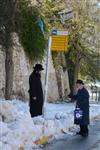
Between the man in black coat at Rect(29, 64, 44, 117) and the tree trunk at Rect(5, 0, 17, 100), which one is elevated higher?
the tree trunk at Rect(5, 0, 17, 100)

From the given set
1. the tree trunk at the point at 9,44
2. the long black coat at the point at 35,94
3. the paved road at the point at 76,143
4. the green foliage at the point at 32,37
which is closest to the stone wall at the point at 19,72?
the green foliage at the point at 32,37

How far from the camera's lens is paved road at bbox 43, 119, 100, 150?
12.1m

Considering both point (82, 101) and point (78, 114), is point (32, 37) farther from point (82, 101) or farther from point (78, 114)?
point (78, 114)

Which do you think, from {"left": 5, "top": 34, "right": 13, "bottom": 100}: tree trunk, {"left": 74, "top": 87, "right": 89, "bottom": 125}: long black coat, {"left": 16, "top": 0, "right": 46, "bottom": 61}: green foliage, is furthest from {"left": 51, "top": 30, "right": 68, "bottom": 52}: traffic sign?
{"left": 16, "top": 0, "right": 46, "bottom": 61}: green foliage

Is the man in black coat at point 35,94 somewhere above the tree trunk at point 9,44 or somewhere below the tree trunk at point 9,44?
below

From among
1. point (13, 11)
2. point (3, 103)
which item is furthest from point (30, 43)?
point (3, 103)

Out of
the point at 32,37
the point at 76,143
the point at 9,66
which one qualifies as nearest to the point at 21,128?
the point at 76,143

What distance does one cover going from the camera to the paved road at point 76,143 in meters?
12.1

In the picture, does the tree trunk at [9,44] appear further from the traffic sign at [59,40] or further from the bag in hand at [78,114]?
the bag in hand at [78,114]

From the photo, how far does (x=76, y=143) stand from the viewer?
13016 millimetres

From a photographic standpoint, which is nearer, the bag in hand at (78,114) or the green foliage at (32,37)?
the bag in hand at (78,114)

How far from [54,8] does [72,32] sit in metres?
3.89

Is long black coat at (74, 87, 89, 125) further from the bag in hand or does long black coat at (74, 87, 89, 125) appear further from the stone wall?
the stone wall

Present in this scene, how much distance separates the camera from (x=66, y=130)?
15180 mm
